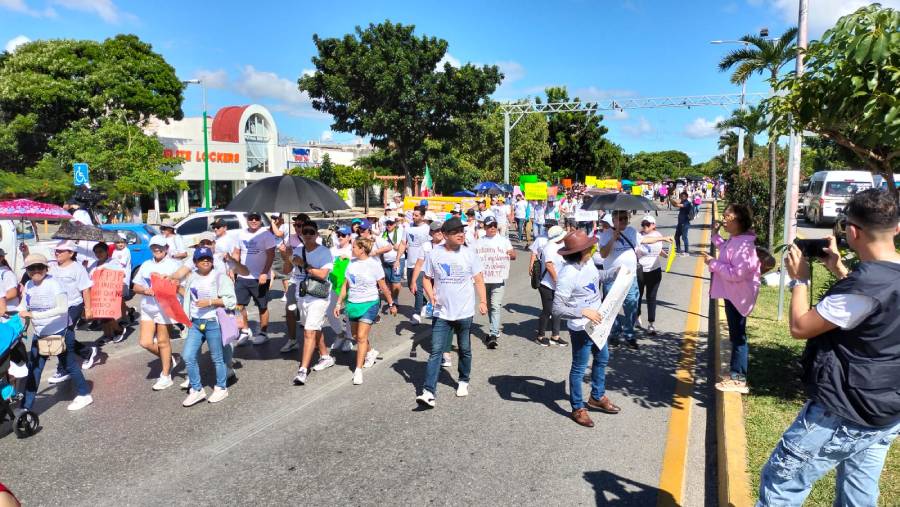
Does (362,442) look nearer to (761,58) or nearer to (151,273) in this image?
(151,273)

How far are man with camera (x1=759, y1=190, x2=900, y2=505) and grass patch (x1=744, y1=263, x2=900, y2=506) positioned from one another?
4.01ft

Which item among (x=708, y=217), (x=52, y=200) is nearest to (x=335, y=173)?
(x=52, y=200)

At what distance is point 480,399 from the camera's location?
5.88 meters

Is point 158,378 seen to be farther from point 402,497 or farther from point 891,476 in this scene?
point 891,476

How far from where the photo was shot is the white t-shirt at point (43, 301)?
559cm

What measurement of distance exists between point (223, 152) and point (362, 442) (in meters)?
37.3

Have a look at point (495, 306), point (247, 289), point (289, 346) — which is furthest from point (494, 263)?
point (247, 289)

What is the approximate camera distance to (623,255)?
7121mm

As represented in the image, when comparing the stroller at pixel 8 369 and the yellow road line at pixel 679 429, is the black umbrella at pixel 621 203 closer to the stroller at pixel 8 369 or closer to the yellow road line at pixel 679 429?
the yellow road line at pixel 679 429

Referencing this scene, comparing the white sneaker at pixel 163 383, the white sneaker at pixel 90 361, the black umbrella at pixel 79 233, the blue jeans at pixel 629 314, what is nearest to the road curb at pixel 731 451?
the blue jeans at pixel 629 314

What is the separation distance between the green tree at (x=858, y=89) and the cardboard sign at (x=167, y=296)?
5.79m

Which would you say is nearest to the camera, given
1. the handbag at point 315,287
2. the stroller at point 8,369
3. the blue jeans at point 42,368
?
the stroller at point 8,369

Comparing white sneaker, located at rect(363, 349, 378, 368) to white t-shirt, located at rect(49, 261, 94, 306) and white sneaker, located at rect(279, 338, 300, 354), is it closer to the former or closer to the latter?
white sneaker, located at rect(279, 338, 300, 354)

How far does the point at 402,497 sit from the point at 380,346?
395 cm
